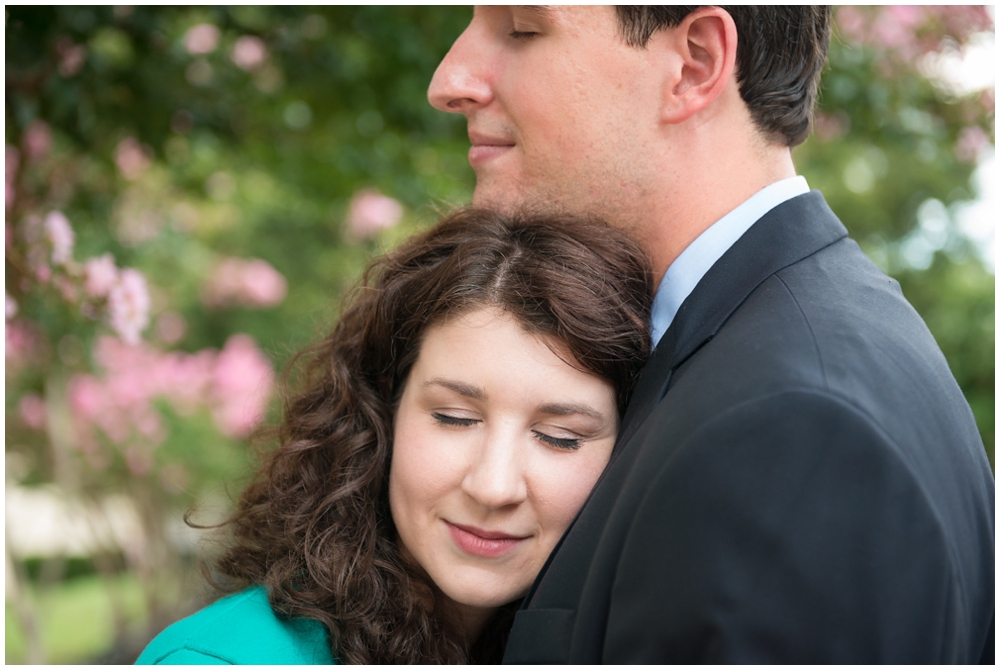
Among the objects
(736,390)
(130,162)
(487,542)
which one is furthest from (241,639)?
(130,162)

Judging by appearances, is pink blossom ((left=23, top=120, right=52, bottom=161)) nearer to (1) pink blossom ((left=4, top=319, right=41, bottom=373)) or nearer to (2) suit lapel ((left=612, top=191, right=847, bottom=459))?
(1) pink blossom ((left=4, top=319, right=41, bottom=373))

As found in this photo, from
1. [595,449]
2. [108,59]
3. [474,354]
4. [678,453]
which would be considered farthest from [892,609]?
[108,59]

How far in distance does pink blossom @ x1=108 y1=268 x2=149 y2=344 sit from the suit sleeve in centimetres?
241

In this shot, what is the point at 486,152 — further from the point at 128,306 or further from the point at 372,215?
the point at 372,215

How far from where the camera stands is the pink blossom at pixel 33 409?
20.0ft

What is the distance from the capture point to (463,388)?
5.99 feet

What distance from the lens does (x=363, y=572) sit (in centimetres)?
200

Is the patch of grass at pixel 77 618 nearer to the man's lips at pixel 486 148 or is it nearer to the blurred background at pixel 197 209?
the blurred background at pixel 197 209

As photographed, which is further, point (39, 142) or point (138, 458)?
point (138, 458)

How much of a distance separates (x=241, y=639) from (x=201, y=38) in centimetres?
323

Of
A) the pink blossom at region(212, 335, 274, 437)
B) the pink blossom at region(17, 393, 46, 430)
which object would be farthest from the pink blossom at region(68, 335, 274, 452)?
the pink blossom at region(17, 393, 46, 430)

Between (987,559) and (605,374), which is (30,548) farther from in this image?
(987,559)

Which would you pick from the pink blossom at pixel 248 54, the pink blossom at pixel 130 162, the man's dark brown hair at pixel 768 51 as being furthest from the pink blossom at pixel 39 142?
the man's dark brown hair at pixel 768 51

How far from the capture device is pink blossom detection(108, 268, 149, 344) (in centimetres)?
307
